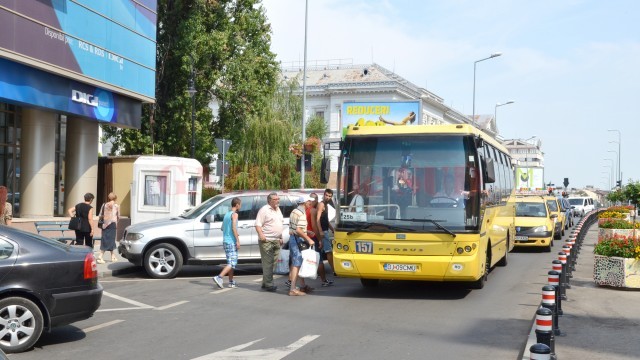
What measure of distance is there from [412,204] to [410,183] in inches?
14.3

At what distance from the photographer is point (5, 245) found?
8172 mm

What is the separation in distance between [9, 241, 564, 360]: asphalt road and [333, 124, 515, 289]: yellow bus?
26.2 inches

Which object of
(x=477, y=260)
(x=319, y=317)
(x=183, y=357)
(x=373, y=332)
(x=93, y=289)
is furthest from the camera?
(x=477, y=260)

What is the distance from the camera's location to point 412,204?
12172 mm

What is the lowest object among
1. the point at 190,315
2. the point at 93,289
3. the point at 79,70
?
the point at 190,315

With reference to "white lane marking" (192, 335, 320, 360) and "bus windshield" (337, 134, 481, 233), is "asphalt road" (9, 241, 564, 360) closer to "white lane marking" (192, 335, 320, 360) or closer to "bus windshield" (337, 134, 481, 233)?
"white lane marking" (192, 335, 320, 360)

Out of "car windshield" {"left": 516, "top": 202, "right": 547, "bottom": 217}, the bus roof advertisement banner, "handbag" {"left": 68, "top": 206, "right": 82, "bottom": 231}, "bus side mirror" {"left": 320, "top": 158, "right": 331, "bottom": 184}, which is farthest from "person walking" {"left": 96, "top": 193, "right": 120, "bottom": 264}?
the bus roof advertisement banner

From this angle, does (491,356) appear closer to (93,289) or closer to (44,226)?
(93,289)

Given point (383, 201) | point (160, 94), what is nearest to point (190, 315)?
point (383, 201)

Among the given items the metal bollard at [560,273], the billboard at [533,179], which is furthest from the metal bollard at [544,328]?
the billboard at [533,179]

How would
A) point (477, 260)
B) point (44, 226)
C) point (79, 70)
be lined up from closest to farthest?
point (477, 260), point (44, 226), point (79, 70)

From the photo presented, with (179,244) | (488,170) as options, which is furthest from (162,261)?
(488,170)

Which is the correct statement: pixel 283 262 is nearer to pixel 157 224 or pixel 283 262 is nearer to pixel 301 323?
pixel 157 224

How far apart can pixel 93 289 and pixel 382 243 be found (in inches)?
199
